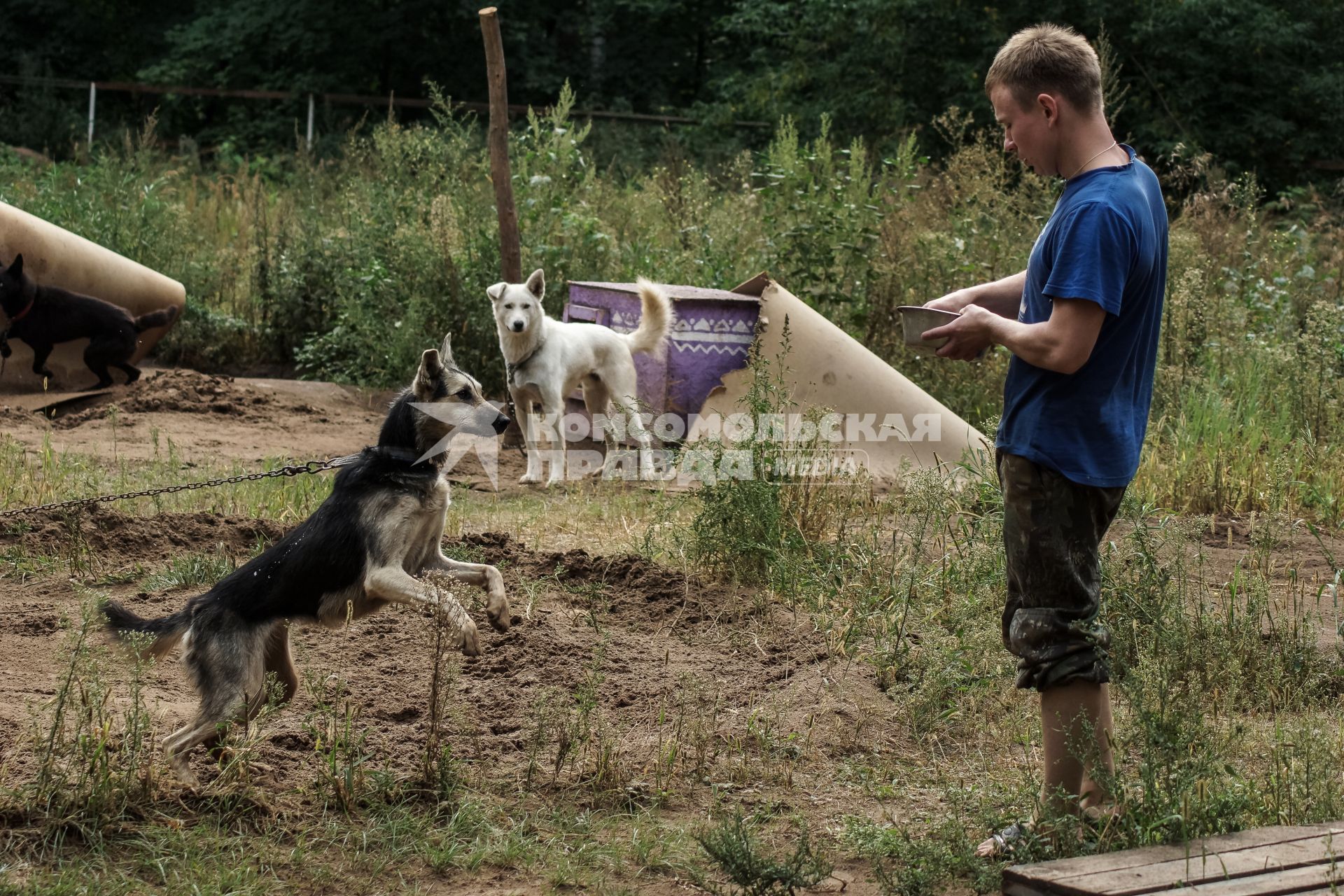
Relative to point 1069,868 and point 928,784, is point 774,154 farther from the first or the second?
point 1069,868

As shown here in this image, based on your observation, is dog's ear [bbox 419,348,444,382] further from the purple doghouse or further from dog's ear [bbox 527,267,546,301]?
dog's ear [bbox 527,267,546,301]

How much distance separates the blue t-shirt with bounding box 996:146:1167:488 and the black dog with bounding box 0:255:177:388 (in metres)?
9.18

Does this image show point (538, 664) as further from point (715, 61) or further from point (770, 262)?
point (715, 61)

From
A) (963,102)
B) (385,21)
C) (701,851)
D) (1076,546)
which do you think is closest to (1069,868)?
(1076,546)

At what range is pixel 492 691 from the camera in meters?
4.79

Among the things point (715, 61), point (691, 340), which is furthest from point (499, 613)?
point (715, 61)

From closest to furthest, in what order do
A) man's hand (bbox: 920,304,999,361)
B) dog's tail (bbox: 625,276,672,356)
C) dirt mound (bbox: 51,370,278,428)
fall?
man's hand (bbox: 920,304,999,361) → dog's tail (bbox: 625,276,672,356) → dirt mound (bbox: 51,370,278,428)

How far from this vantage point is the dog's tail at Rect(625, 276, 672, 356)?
28.4ft

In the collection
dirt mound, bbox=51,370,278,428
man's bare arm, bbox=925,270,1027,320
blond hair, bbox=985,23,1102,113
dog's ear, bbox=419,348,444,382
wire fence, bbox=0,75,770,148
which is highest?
wire fence, bbox=0,75,770,148

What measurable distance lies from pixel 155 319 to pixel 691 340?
16.8 feet

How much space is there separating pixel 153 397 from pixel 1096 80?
29.0 ft

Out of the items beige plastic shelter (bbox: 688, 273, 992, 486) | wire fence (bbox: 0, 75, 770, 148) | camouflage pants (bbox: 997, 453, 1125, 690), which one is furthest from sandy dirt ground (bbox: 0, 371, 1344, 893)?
wire fence (bbox: 0, 75, 770, 148)

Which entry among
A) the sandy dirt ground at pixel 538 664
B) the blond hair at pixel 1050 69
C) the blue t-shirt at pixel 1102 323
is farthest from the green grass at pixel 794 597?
the blond hair at pixel 1050 69

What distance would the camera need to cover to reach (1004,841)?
3.28m
